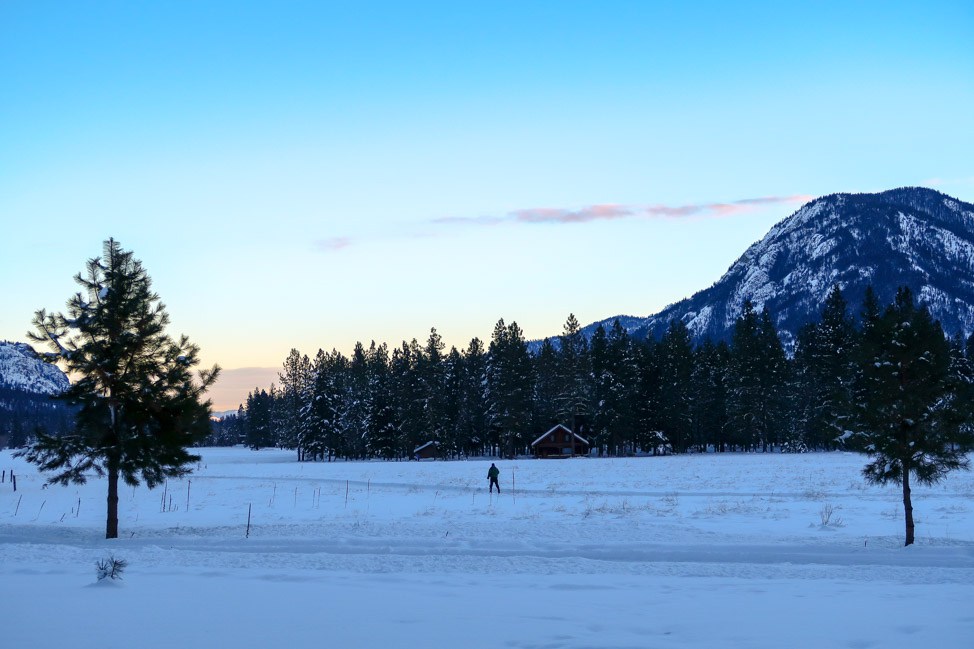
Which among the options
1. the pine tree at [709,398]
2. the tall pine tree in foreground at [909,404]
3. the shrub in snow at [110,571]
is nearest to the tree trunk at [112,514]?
the shrub in snow at [110,571]

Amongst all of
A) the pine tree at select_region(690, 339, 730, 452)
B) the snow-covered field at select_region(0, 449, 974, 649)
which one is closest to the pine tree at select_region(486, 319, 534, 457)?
the pine tree at select_region(690, 339, 730, 452)

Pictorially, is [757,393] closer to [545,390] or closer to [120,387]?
[545,390]

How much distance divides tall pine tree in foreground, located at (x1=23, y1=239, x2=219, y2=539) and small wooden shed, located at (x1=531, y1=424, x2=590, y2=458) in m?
63.7

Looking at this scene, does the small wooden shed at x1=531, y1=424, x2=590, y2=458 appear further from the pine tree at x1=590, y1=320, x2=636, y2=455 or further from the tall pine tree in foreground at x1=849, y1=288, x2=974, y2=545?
the tall pine tree in foreground at x1=849, y1=288, x2=974, y2=545

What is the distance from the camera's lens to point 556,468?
6188cm

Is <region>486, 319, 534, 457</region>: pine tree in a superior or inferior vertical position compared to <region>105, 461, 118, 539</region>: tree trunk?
superior

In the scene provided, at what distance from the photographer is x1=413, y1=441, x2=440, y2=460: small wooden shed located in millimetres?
92812

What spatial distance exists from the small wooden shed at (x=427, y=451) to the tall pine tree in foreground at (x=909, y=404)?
71.6m

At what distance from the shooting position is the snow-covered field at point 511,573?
11070 millimetres

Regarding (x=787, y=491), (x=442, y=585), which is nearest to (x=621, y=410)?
(x=787, y=491)

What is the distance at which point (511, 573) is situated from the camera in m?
16.8

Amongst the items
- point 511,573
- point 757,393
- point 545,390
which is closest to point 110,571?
point 511,573

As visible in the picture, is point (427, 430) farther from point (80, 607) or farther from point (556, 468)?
point (80, 607)

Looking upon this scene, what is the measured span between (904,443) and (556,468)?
132 feet
